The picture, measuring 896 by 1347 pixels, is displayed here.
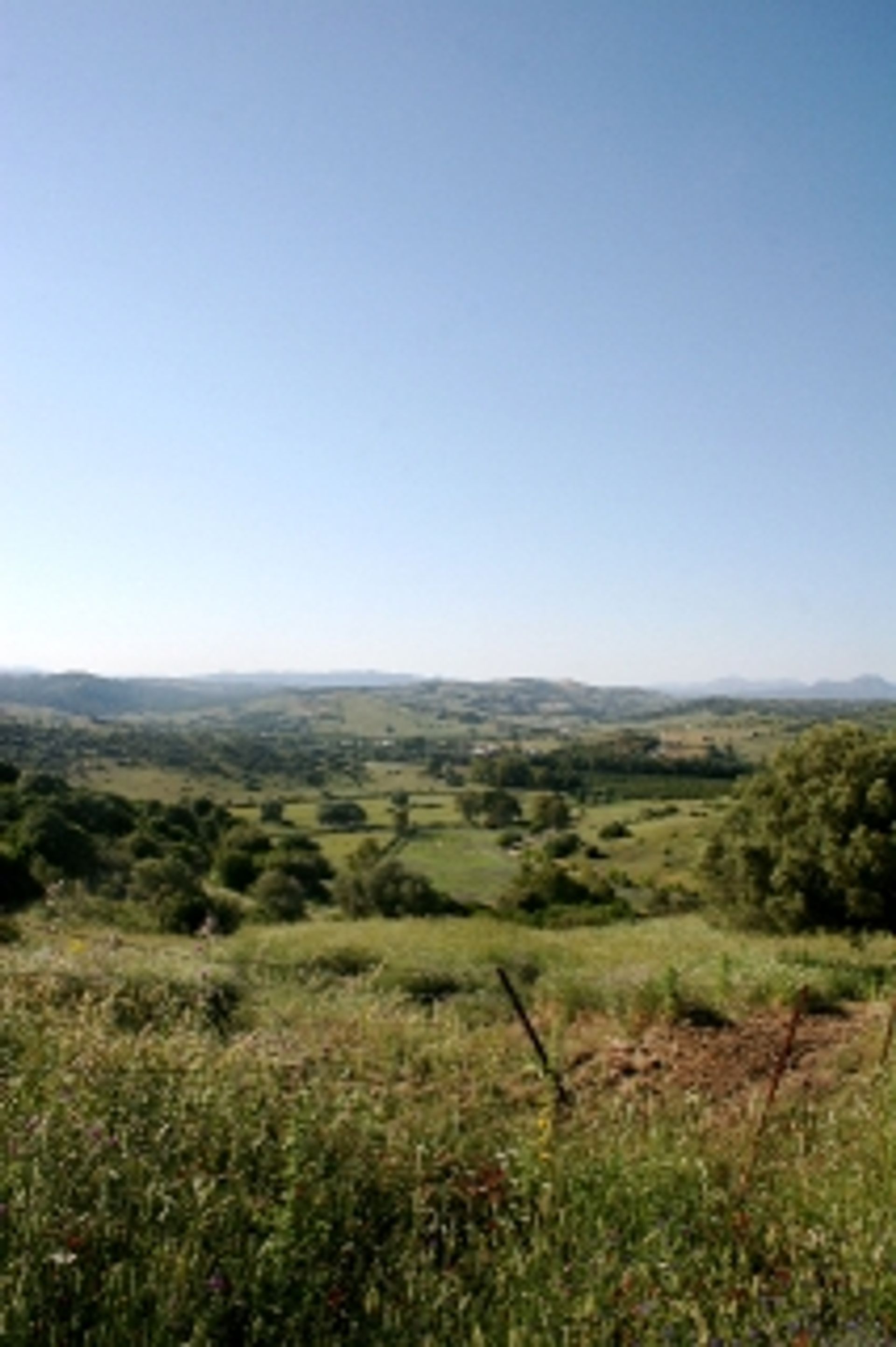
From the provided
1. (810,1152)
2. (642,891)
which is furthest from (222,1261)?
(642,891)

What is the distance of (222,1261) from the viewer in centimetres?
410

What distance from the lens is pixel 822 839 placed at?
2270 cm

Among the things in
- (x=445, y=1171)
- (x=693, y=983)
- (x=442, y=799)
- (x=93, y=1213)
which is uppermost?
(x=93, y=1213)

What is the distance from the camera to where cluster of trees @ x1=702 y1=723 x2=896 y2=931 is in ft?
71.9

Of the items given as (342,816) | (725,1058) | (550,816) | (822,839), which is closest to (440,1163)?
(725,1058)

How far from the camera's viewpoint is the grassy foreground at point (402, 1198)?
12.9 feet

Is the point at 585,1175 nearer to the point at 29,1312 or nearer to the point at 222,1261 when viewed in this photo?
the point at 222,1261

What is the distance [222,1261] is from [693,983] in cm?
898

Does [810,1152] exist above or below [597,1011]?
above

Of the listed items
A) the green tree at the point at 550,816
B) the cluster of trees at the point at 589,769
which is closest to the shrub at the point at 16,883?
the green tree at the point at 550,816

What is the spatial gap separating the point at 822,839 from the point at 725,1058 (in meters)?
15.5

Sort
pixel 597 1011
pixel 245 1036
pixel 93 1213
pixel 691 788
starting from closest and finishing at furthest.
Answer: pixel 93 1213, pixel 245 1036, pixel 597 1011, pixel 691 788

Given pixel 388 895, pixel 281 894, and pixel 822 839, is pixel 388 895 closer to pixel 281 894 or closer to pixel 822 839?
pixel 281 894

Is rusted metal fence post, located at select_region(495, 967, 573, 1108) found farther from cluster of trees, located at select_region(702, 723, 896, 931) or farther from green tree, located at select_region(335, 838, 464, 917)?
green tree, located at select_region(335, 838, 464, 917)
